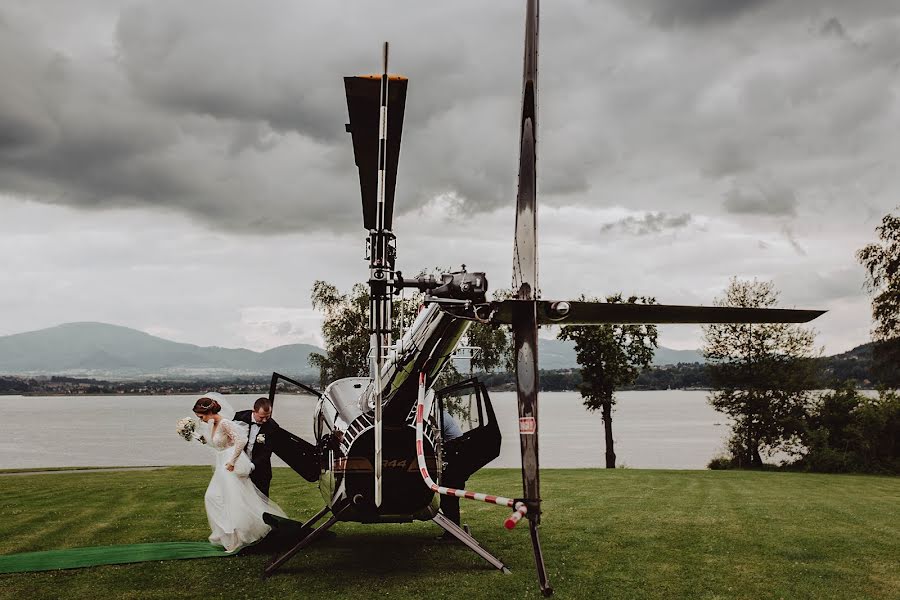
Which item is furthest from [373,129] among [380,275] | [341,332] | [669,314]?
[341,332]

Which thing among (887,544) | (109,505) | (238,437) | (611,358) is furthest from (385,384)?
(611,358)

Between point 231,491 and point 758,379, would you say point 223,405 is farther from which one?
point 758,379

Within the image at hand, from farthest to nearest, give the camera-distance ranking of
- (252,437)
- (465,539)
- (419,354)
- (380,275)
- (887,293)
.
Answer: (887,293)
(252,437)
(465,539)
(419,354)
(380,275)

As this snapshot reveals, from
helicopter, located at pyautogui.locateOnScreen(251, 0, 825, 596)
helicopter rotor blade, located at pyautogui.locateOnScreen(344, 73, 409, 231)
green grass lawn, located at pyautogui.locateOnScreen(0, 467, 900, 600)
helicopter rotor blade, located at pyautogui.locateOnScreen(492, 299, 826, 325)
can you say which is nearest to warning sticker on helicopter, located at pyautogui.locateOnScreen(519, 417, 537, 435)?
helicopter, located at pyautogui.locateOnScreen(251, 0, 825, 596)

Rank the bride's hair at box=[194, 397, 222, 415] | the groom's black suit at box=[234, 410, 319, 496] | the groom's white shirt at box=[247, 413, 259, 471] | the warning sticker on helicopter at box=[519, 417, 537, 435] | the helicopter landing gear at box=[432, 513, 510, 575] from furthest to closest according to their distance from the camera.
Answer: the groom's white shirt at box=[247, 413, 259, 471] → the bride's hair at box=[194, 397, 222, 415] → the groom's black suit at box=[234, 410, 319, 496] → the helicopter landing gear at box=[432, 513, 510, 575] → the warning sticker on helicopter at box=[519, 417, 537, 435]

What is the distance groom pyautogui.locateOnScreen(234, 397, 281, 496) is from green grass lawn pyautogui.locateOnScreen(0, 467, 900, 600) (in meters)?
1.01

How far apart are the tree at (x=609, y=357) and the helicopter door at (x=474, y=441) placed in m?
23.9

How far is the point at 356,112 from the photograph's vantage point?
5512 millimetres

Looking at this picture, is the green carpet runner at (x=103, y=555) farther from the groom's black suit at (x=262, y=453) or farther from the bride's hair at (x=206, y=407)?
the bride's hair at (x=206, y=407)

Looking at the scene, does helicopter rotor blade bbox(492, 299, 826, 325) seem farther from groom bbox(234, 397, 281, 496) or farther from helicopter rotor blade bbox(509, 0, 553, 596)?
groom bbox(234, 397, 281, 496)

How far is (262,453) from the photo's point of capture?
9.35m

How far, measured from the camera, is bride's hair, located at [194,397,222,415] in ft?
29.6

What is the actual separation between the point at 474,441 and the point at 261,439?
2.88 metres

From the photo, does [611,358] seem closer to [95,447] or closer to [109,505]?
[109,505]
